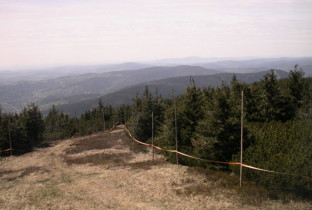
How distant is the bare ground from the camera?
32.5 ft

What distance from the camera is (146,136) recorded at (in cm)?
2400

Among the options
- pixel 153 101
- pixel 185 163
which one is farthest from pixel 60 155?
pixel 185 163

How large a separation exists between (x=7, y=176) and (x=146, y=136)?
12.0 meters

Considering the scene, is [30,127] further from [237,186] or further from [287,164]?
[287,164]

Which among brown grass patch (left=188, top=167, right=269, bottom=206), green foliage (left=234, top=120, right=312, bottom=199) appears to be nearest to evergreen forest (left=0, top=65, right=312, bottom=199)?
green foliage (left=234, top=120, right=312, bottom=199)

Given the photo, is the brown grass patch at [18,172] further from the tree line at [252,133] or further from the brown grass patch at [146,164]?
the tree line at [252,133]

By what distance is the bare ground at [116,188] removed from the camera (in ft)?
32.5

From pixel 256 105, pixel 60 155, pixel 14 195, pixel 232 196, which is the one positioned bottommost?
pixel 60 155

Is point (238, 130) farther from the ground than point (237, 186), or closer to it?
farther from the ground

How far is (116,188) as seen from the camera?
12.3 meters

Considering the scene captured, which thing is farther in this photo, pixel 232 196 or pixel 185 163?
pixel 185 163

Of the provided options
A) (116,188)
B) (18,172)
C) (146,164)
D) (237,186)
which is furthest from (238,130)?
(18,172)

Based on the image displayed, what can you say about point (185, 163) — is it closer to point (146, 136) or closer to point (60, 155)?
point (146, 136)

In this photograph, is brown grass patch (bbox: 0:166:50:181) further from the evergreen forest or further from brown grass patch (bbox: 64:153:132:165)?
the evergreen forest
